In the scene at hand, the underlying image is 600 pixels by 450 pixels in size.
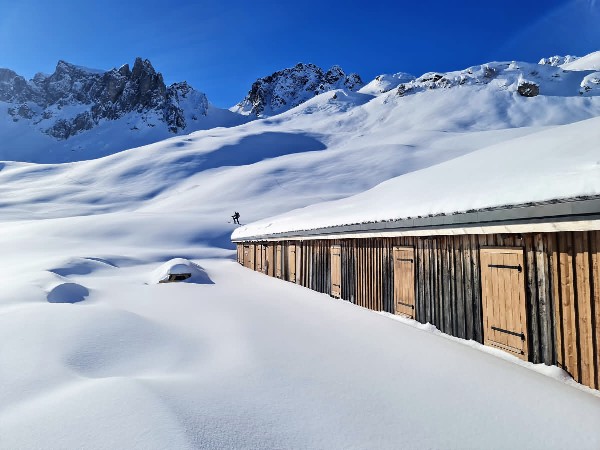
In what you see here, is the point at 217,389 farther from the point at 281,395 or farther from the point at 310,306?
the point at 310,306

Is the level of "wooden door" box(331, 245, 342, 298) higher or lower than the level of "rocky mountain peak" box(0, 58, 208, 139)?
lower

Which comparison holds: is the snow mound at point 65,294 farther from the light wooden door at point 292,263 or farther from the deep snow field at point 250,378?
the light wooden door at point 292,263

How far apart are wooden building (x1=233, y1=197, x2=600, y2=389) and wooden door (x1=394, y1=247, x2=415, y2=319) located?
2cm

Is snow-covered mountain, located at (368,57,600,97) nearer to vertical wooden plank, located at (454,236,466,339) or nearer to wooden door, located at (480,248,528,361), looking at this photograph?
vertical wooden plank, located at (454,236,466,339)

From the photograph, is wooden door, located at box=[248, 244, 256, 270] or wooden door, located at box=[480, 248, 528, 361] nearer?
wooden door, located at box=[480, 248, 528, 361]

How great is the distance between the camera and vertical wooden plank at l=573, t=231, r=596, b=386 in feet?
14.5

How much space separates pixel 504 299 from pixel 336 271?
6.00 m

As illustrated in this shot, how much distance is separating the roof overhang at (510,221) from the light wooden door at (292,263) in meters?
6.27

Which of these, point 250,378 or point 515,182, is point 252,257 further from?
point 515,182

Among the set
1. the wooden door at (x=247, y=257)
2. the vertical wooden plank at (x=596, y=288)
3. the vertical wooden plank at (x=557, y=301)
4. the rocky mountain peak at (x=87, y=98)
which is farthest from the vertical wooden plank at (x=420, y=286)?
the rocky mountain peak at (x=87, y=98)

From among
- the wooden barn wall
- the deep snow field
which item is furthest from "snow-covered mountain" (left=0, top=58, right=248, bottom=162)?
the wooden barn wall

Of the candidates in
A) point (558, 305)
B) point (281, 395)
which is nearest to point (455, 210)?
point (558, 305)

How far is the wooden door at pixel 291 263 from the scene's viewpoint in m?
14.7

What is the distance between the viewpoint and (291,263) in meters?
15.0
